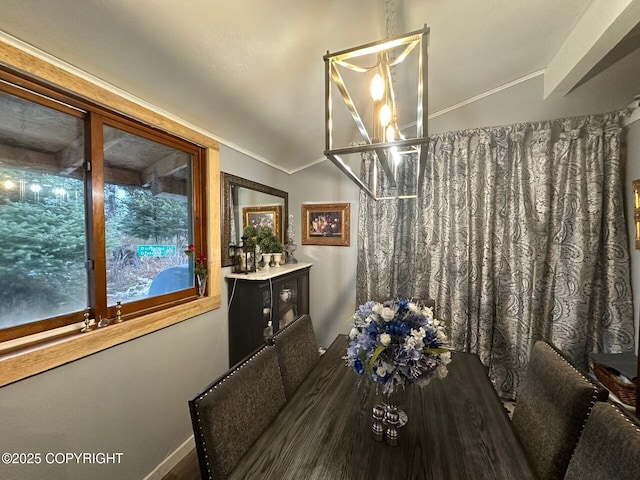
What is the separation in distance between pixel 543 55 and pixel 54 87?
313 centimetres

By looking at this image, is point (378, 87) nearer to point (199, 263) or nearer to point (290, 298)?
point (199, 263)

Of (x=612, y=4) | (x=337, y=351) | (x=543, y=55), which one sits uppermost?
(x=543, y=55)

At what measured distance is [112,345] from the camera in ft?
4.33

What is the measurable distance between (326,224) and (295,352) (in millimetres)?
1814

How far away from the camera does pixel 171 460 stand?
1.63 meters

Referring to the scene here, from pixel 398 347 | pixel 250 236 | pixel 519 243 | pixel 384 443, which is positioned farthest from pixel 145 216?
pixel 519 243

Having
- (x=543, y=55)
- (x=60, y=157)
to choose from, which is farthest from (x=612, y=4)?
(x=60, y=157)

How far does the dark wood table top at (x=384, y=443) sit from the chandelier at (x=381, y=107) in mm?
966

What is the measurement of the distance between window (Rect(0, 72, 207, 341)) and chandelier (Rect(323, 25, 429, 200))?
120cm

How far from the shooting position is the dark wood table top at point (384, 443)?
784 millimetres

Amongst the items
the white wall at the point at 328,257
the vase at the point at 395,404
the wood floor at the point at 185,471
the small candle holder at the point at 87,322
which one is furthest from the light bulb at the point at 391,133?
the wood floor at the point at 185,471

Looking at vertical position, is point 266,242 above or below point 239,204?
below

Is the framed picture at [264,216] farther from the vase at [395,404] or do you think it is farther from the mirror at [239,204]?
the vase at [395,404]

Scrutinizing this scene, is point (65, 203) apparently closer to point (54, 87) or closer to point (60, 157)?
point (60, 157)
